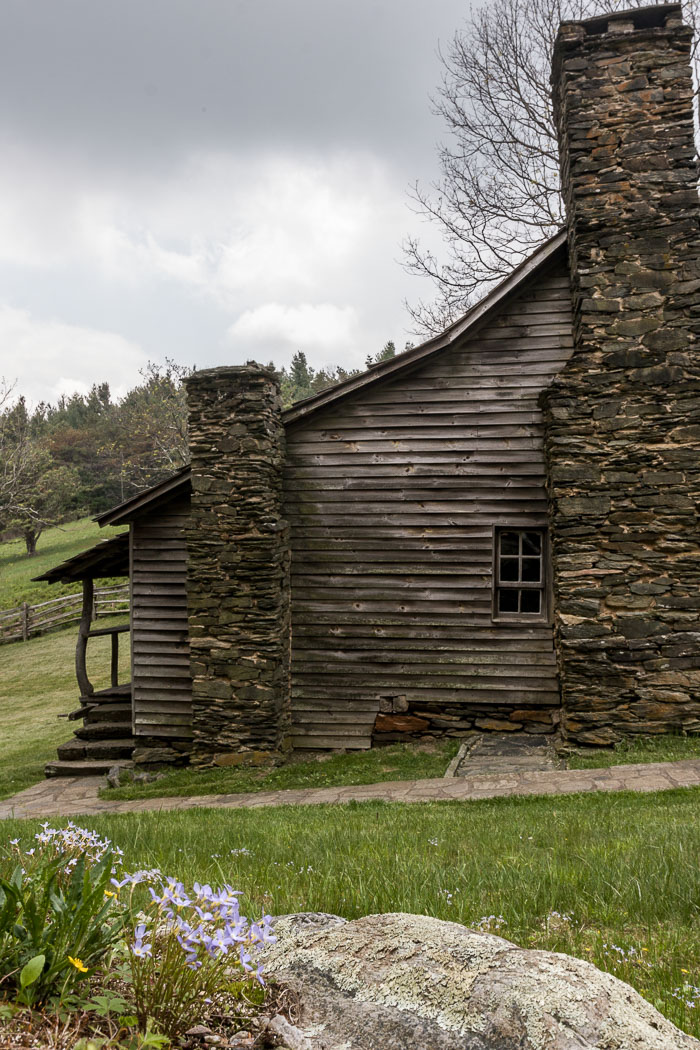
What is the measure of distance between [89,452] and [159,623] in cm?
5547

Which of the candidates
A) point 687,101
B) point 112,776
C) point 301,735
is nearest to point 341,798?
point 301,735

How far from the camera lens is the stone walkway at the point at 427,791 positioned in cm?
824

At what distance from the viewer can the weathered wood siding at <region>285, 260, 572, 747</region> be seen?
38.5 ft

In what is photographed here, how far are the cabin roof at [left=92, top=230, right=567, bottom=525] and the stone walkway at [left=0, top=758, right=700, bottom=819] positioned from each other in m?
4.42

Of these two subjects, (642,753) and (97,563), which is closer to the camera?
(642,753)

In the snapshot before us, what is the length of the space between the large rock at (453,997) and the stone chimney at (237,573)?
968cm

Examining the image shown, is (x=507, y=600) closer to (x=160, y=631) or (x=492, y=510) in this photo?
(x=492, y=510)

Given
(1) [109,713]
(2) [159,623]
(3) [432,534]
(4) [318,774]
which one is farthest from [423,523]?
(1) [109,713]

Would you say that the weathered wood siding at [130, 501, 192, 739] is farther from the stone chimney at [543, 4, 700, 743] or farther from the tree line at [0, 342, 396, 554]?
the tree line at [0, 342, 396, 554]

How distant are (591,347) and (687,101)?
3.46 metres

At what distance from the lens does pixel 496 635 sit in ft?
38.6

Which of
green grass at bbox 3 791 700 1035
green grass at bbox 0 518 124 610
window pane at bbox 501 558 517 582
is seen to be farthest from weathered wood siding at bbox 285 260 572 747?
green grass at bbox 0 518 124 610

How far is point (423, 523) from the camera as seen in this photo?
12.0 m

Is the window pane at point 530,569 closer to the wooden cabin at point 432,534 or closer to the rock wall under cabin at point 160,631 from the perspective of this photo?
the wooden cabin at point 432,534
